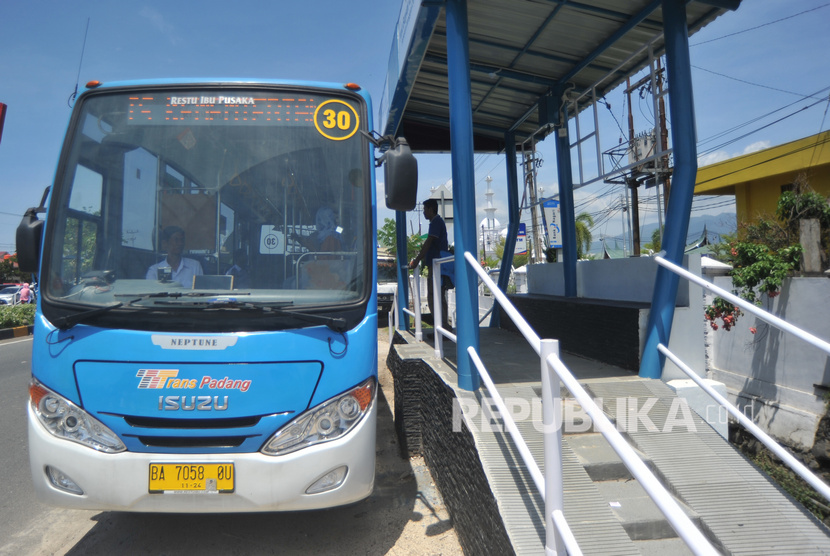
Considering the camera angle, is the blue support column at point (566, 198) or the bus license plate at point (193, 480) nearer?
the bus license plate at point (193, 480)

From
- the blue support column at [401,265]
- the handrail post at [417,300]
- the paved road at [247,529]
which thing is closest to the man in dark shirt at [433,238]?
the handrail post at [417,300]

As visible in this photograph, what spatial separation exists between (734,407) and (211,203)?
3171 millimetres

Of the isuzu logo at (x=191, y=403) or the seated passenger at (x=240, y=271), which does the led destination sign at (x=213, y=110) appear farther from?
the isuzu logo at (x=191, y=403)

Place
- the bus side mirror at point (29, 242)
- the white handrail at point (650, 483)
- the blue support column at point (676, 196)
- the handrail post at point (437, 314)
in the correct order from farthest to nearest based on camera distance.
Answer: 1. the handrail post at point (437, 314)
2. the blue support column at point (676, 196)
3. the bus side mirror at point (29, 242)
4. the white handrail at point (650, 483)

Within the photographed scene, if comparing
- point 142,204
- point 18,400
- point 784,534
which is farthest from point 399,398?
point 18,400

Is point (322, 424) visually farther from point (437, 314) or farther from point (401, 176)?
point (437, 314)

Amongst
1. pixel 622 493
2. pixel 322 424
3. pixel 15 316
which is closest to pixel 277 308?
pixel 322 424

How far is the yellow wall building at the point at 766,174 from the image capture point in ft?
50.1

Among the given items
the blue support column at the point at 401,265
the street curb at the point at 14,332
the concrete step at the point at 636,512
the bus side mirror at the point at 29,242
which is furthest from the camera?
the street curb at the point at 14,332

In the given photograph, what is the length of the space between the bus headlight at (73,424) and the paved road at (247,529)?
94 cm

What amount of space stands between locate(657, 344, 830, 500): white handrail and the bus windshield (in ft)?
6.97

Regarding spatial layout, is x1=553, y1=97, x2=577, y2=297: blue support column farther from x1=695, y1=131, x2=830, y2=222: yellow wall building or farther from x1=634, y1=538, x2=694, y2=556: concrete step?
x1=695, y1=131, x2=830, y2=222: yellow wall building

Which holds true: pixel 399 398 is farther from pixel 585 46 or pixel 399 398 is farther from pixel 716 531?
pixel 585 46

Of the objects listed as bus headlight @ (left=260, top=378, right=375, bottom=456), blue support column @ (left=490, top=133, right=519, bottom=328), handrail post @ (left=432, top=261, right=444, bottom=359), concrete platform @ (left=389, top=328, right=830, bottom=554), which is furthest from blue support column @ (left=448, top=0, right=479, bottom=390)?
blue support column @ (left=490, top=133, right=519, bottom=328)
